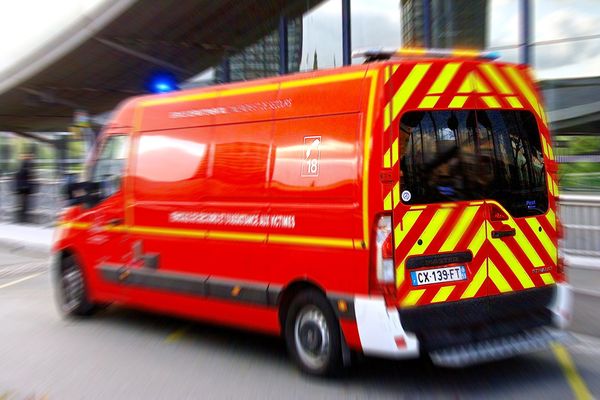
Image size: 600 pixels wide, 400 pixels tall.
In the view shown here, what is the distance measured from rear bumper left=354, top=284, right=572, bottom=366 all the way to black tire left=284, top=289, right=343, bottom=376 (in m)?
0.33

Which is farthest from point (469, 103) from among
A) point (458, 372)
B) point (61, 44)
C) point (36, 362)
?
point (61, 44)

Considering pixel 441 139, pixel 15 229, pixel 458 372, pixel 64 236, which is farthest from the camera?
pixel 15 229

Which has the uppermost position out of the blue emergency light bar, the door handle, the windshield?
Answer: the blue emergency light bar

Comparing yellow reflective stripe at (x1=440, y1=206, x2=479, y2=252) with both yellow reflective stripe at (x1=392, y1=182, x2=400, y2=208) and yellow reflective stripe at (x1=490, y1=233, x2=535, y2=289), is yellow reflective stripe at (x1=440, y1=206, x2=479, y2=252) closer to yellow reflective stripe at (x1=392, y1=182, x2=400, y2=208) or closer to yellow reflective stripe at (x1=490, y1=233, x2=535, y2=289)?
yellow reflective stripe at (x1=490, y1=233, x2=535, y2=289)

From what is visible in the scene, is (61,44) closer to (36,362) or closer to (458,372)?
(36,362)

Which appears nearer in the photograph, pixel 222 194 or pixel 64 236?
pixel 222 194

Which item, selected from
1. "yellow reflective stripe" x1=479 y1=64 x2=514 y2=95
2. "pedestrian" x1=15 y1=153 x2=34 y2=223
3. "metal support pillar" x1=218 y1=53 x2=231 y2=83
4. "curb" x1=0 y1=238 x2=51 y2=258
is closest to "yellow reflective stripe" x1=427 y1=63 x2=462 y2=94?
"yellow reflective stripe" x1=479 y1=64 x2=514 y2=95

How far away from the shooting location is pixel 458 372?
17.7ft

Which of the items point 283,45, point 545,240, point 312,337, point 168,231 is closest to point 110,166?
point 168,231

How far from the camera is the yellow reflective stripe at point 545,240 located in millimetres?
5371

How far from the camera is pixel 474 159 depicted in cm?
513

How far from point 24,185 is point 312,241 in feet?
47.6

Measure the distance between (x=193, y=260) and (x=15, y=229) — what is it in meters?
12.6

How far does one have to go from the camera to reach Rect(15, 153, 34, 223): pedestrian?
17734 mm
